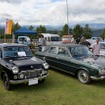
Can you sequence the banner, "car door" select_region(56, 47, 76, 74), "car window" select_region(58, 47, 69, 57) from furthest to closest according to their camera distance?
the banner
"car window" select_region(58, 47, 69, 57)
"car door" select_region(56, 47, 76, 74)

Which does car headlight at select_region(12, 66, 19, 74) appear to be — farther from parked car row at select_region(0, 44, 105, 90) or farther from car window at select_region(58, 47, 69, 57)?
car window at select_region(58, 47, 69, 57)

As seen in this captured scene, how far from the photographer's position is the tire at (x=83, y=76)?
21.8ft

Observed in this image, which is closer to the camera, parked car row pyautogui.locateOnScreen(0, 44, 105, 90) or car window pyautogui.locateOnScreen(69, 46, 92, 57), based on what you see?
parked car row pyautogui.locateOnScreen(0, 44, 105, 90)

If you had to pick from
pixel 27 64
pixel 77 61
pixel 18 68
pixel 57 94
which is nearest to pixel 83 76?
pixel 77 61

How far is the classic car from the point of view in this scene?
223 inches

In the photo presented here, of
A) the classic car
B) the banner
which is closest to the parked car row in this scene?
the classic car

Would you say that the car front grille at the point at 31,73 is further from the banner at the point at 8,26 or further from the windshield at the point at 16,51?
the banner at the point at 8,26

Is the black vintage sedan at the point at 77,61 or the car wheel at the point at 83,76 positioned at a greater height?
the black vintage sedan at the point at 77,61

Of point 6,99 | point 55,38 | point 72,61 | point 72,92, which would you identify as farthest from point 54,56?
point 55,38

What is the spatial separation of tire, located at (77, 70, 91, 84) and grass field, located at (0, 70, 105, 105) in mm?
165

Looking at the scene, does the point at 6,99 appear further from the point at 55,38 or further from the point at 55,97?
the point at 55,38

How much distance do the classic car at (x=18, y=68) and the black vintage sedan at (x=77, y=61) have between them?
5.10ft

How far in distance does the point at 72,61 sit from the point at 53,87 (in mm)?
1498

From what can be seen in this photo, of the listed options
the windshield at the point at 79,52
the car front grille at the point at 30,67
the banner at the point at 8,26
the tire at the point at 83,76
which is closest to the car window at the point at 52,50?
the windshield at the point at 79,52
